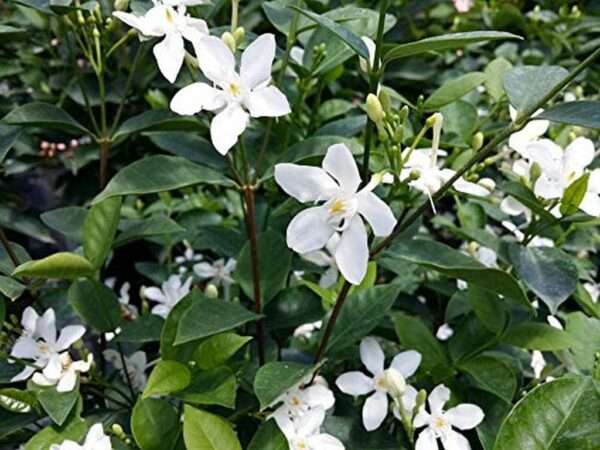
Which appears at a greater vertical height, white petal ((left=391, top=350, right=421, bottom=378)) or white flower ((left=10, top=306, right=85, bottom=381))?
white flower ((left=10, top=306, right=85, bottom=381))

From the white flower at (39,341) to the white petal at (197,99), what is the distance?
0.33m

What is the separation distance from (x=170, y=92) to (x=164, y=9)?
88cm

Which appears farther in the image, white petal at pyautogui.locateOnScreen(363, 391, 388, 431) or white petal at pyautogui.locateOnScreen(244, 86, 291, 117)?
white petal at pyautogui.locateOnScreen(363, 391, 388, 431)

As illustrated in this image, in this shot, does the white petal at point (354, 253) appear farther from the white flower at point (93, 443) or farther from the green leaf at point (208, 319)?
the white flower at point (93, 443)

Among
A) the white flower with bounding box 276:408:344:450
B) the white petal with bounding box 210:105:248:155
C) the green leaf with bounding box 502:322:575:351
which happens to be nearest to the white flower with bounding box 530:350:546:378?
the green leaf with bounding box 502:322:575:351

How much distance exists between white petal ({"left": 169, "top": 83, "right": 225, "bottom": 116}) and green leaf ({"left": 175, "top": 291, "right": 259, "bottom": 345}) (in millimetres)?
214

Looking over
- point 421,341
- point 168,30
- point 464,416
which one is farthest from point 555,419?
point 168,30

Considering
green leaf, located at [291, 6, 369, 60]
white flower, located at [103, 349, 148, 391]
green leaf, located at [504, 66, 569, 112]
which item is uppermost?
green leaf, located at [291, 6, 369, 60]

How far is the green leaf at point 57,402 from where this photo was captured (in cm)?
86

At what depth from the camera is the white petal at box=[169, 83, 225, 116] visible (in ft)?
2.69

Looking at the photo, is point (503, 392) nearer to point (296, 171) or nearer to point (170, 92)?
point (296, 171)

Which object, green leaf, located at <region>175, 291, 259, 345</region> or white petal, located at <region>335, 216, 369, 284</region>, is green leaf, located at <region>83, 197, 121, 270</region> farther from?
white petal, located at <region>335, 216, 369, 284</region>

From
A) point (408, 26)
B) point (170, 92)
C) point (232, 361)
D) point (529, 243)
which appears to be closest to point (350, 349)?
point (232, 361)

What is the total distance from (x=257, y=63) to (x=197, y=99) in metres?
0.08
